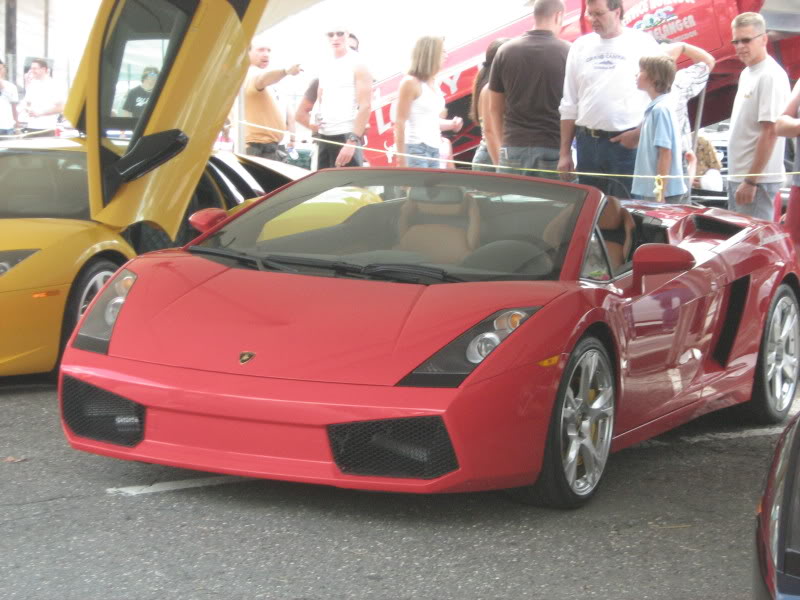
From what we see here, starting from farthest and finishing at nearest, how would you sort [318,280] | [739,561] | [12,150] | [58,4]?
[58,4], [12,150], [318,280], [739,561]

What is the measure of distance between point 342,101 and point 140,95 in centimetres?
409

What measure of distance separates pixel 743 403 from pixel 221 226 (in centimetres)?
234

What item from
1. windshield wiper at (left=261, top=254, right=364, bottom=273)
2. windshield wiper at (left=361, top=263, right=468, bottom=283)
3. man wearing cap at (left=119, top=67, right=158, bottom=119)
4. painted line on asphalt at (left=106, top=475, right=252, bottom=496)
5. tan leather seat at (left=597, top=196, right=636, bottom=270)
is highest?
man wearing cap at (left=119, top=67, right=158, bottom=119)

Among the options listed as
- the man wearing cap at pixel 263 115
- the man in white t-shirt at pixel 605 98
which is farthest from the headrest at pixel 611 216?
the man wearing cap at pixel 263 115

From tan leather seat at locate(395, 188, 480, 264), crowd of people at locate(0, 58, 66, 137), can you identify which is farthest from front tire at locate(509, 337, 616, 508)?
crowd of people at locate(0, 58, 66, 137)

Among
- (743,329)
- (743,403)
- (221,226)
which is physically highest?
→ (221,226)

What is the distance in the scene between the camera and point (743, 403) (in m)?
5.61

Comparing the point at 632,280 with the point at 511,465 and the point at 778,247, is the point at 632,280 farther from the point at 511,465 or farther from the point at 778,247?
the point at 778,247

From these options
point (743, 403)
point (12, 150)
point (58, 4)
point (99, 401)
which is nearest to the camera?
point (99, 401)

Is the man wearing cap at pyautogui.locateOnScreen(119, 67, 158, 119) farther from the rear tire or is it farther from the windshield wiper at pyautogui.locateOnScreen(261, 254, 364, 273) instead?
the rear tire

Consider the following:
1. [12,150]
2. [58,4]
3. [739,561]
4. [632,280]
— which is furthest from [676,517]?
[58,4]

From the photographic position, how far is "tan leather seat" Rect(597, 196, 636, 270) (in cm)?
469

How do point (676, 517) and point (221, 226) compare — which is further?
point (221, 226)

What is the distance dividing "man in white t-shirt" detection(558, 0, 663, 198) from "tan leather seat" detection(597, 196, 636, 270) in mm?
3181
